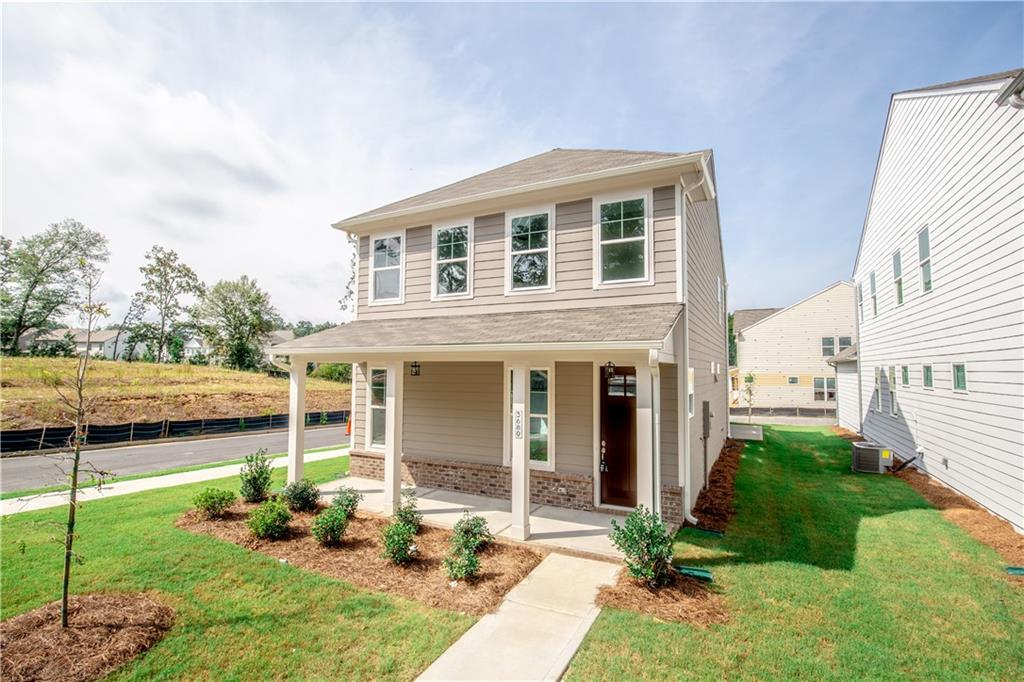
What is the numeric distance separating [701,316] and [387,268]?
729 cm

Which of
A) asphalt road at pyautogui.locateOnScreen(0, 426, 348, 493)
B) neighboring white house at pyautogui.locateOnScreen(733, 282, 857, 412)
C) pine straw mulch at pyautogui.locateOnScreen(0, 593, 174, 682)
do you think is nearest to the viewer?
pine straw mulch at pyautogui.locateOnScreen(0, 593, 174, 682)

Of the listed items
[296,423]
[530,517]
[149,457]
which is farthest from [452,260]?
[149,457]

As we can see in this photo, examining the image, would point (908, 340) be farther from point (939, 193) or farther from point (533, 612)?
point (533, 612)

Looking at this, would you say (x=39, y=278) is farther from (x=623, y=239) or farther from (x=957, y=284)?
(x=957, y=284)

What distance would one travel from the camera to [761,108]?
9695 millimetres

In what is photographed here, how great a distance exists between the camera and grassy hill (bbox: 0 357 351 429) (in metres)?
18.5

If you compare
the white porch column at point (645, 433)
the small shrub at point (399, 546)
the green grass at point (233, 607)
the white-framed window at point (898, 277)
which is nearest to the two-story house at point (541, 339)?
the white porch column at point (645, 433)

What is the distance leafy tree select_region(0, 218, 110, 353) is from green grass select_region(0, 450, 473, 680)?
37.0m

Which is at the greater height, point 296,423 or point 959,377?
point 959,377

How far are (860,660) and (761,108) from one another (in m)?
10.1

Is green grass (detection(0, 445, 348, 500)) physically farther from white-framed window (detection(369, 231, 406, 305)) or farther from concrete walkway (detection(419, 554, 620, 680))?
concrete walkway (detection(419, 554, 620, 680))

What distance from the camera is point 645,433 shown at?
241 inches

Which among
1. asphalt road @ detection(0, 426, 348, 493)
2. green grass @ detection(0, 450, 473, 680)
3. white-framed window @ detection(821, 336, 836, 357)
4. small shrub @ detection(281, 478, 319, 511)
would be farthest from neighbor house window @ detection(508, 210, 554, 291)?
white-framed window @ detection(821, 336, 836, 357)

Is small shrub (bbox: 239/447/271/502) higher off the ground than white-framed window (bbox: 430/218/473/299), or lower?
lower
